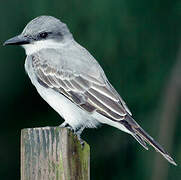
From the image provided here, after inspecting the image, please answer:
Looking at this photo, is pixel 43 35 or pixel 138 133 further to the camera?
pixel 43 35

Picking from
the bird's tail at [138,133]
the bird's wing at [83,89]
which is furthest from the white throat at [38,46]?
the bird's tail at [138,133]

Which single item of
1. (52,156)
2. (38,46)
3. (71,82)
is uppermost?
(38,46)

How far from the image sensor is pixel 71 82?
5152mm

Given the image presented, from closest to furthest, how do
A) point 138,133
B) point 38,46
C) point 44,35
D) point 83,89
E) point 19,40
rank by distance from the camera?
point 138,133
point 83,89
point 19,40
point 38,46
point 44,35

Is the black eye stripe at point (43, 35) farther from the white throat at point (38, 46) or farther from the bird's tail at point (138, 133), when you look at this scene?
the bird's tail at point (138, 133)

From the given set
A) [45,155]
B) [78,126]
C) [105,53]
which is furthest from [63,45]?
[45,155]

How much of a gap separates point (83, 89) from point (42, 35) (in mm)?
854

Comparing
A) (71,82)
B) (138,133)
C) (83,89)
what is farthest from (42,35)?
(138,133)

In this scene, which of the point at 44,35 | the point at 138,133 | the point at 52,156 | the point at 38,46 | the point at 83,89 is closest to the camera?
the point at 52,156

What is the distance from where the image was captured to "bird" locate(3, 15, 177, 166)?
15.8 feet

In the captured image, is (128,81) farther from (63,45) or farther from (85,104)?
(85,104)

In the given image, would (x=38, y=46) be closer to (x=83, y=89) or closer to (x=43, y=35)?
(x=43, y=35)

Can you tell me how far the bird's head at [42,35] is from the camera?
5.55 metres

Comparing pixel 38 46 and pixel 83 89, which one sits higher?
pixel 38 46
